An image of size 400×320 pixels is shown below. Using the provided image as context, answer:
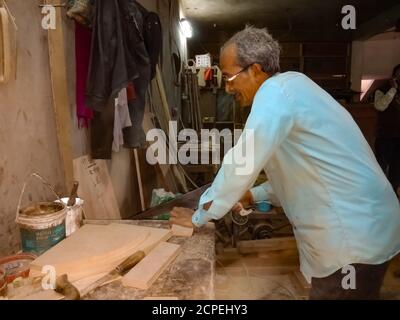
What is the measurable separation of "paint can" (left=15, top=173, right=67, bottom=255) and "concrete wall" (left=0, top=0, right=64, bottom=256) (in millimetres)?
144

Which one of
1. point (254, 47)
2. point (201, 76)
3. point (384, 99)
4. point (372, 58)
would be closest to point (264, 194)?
point (254, 47)

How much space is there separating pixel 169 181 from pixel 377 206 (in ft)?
6.84

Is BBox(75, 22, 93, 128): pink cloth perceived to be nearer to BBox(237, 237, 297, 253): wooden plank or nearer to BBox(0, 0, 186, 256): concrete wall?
BBox(0, 0, 186, 256): concrete wall

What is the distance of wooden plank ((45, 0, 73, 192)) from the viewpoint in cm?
147

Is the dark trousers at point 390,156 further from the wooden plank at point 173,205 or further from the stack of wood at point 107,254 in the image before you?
the stack of wood at point 107,254

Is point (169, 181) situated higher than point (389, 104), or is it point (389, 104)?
point (389, 104)

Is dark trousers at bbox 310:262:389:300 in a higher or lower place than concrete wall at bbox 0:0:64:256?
lower

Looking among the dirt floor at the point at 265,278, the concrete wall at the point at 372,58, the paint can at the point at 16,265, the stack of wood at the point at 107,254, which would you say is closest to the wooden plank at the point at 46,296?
the stack of wood at the point at 107,254

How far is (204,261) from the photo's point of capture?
1069 mm

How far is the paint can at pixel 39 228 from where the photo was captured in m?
1.06

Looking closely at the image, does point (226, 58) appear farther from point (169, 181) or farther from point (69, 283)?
point (169, 181)

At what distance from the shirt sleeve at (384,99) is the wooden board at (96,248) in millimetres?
3048

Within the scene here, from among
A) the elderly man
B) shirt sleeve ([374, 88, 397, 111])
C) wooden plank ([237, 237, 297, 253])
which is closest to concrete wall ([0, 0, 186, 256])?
the elderly man
